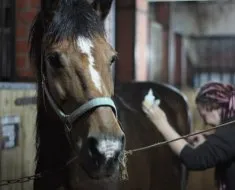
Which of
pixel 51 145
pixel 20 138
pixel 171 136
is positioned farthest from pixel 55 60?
pixel 171 136

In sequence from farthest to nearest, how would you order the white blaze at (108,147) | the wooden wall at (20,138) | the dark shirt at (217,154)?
the dark shirt at (217,154) → the wooden wall at (20,138) → the white blaze at (108,147)

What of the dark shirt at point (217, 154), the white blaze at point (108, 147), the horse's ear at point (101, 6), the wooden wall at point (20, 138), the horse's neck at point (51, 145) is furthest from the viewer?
the dark shirt at point (217, 154)

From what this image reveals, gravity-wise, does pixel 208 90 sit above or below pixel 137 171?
above

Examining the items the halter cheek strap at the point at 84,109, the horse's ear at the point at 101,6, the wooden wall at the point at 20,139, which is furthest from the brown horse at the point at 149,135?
the horse's ear at the point at 101,6

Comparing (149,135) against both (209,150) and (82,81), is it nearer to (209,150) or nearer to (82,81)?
(209,150)

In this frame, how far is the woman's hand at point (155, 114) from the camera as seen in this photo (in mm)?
2861

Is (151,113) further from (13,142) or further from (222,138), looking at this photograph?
(13,142)

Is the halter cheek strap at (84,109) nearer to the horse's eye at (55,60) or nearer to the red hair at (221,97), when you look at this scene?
the horse's eye at (55,60)

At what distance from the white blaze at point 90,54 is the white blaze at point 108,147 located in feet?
0.74

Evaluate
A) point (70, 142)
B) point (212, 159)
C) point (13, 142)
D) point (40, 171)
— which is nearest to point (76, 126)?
point (70, 142)

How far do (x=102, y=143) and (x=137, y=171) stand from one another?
109 centimetres

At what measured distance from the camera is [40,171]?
7.02ft

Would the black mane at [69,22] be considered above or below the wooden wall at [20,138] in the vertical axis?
above

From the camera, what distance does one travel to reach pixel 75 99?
72.9 inches
